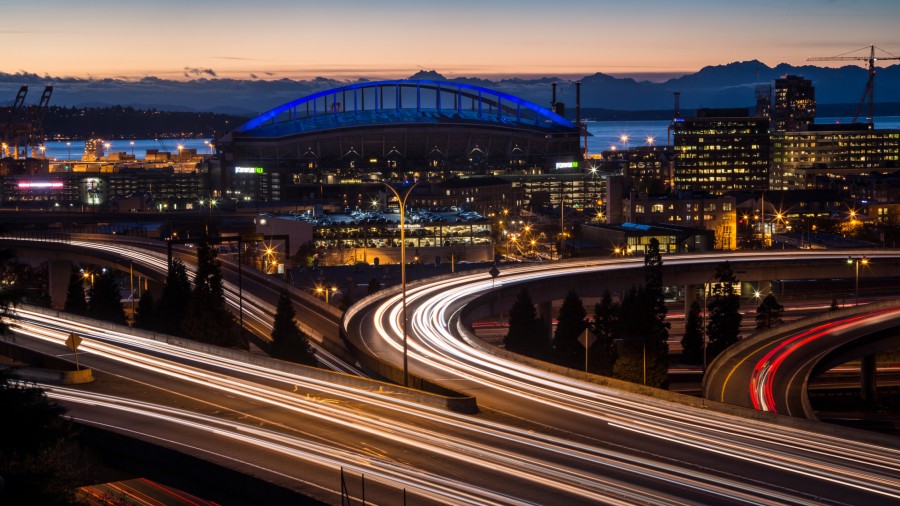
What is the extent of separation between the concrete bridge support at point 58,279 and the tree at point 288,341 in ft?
96.3

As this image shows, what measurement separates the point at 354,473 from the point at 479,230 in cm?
6335

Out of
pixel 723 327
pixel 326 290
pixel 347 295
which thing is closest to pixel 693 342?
pixel 723 327

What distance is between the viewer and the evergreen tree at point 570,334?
128 feet

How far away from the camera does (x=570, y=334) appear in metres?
39.8

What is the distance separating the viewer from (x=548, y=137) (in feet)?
461

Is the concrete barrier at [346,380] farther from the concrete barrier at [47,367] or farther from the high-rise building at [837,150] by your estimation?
the high-rise building at [837,150]

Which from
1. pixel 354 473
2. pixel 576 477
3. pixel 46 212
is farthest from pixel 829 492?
pixel 46 212

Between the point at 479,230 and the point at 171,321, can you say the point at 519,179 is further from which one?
the point at 171,321

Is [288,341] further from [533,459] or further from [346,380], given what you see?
[533,459]

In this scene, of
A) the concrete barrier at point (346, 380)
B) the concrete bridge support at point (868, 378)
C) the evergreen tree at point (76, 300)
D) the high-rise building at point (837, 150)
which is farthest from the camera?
the high-rise building at point (837, 150)

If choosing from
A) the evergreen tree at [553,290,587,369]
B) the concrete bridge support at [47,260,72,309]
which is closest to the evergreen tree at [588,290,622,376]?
the evergreen tree at [553,290,587,369]

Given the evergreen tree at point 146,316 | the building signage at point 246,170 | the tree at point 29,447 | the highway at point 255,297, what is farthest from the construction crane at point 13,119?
the tree at point 29,447

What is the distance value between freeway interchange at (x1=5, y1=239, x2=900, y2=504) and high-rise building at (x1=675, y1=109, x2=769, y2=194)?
122 m

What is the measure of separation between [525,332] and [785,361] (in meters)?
10.1
